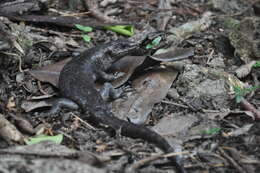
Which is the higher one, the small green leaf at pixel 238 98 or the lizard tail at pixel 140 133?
the small green leaf at pixel 238 98

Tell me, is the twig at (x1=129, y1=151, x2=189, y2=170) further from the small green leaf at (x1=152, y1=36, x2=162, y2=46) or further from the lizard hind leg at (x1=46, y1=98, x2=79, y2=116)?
the small green leaf at (x1=152, y1=36, x2=162, y2=46)

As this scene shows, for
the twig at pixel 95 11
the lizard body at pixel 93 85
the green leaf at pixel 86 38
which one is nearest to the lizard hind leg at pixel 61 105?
the lizard body at pixel 93 85

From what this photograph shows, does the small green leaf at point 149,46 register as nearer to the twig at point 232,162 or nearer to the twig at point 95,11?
the twig at point 95,11

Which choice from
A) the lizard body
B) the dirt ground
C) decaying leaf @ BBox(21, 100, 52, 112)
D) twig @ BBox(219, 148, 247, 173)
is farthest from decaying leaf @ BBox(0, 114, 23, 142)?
twig @ BBox(219, 148, 247, 173)

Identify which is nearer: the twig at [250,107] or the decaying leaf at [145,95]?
the twig at [250,107]


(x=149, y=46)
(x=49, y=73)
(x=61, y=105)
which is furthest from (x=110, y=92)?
(x=149, y=46)

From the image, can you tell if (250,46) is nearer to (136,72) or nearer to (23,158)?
(136,72)

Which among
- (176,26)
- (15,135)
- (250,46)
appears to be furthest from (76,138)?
(176,26)
